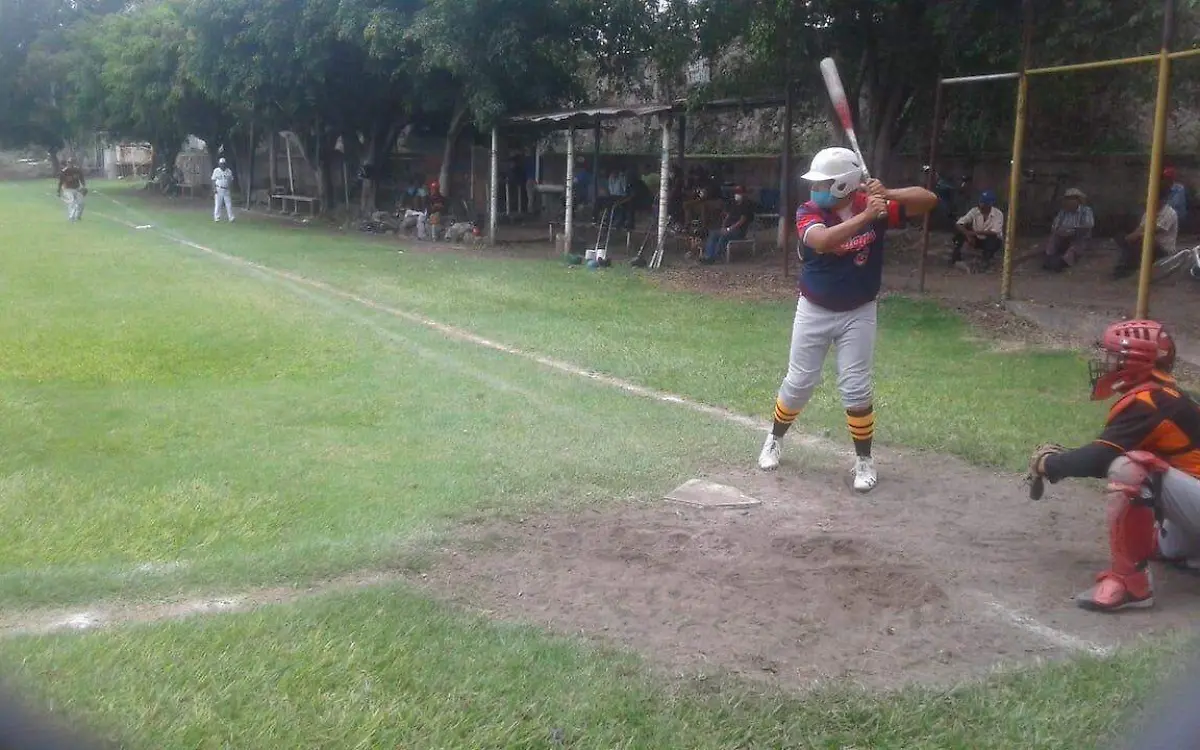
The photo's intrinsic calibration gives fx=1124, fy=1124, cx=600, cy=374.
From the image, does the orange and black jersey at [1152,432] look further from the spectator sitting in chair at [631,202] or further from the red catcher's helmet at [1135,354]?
the spectator sitting in chair at [631,202]

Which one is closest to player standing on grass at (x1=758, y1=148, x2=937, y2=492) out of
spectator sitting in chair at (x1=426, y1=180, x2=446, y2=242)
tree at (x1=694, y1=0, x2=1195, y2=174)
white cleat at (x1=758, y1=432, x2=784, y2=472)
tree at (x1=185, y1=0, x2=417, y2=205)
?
white cleat at (x1=758, y1=432, x2=784, y2=472)

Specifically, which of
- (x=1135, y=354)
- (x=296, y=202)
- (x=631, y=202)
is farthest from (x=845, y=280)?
(x=296, y=202)

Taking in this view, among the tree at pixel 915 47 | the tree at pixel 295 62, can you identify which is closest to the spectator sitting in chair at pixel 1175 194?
the tree at pixel 915 47

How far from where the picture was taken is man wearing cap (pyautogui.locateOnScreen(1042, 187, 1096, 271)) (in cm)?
1608

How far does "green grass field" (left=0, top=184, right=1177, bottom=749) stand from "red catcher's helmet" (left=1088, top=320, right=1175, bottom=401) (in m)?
1.15

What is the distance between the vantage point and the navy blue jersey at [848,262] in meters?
6.47

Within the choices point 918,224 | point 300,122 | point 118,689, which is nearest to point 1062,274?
point 918,224

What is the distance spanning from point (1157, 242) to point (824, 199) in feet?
32.0

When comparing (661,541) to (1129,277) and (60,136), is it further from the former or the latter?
→ (60,136)

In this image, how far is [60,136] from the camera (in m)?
59.4

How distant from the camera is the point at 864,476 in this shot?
6586mm

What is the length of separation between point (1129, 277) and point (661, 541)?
38.0ft

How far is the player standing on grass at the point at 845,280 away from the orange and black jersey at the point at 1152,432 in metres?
1.85

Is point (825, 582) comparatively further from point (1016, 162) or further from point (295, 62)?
point (295, 62)
